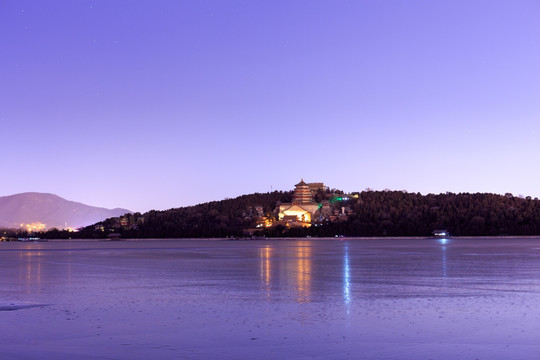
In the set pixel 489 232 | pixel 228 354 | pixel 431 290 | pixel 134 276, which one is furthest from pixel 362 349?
pixel 489 232

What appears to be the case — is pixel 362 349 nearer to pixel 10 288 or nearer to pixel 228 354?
pixel 228 354

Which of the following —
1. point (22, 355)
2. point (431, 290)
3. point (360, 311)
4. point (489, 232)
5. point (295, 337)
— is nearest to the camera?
point (22, 355)

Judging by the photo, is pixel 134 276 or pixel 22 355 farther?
pixel 134 276

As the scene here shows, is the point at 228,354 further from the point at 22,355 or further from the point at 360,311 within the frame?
the point at 360,311

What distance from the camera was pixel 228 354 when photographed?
12344 mm

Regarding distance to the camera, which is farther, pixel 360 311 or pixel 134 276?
pixel 134 276

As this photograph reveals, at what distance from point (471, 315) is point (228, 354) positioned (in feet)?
24.8

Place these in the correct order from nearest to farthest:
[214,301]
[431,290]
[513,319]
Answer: [513,319], [214,301], [431,290]

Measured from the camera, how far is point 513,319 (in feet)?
53.4

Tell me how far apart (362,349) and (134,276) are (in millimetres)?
20571

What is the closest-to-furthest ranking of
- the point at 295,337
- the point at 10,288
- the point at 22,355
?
1. the point at 22,355
2. the point at 295,337
3. the point at 10,288

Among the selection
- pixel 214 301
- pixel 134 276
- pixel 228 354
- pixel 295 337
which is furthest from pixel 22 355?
pixel 134 276

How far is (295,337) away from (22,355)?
550 cm

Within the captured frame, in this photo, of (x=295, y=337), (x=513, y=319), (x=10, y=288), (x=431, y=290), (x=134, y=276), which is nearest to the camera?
(x=295, y=337)
